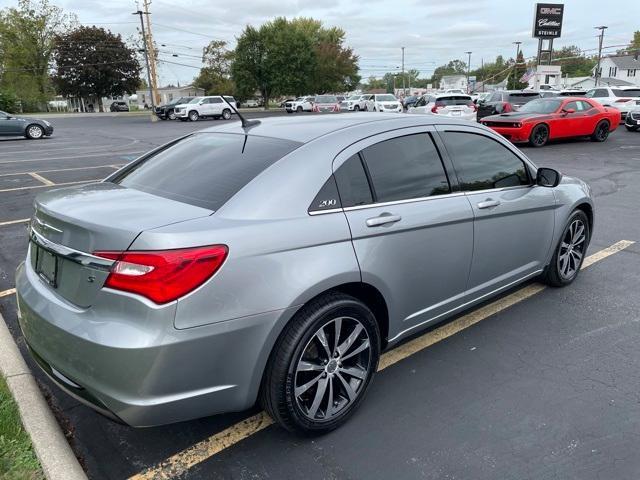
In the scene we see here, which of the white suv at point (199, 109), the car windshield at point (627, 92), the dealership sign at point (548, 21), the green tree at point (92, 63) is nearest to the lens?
the car windshield at point (627, 92)

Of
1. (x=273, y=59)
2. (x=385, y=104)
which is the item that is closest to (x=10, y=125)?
(x=385, y=104)

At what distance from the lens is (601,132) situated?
58.5 ft

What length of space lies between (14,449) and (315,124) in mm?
2392

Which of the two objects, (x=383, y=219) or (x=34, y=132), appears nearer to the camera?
(x=383, y=219)

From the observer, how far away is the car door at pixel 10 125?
828 inches

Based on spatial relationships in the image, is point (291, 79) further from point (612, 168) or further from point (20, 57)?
point (612, 168)

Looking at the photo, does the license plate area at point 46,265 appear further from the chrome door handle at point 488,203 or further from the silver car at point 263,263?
the chrome door handle at point 488,203

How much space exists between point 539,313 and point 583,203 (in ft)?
3.88

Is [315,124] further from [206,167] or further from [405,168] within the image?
[206,167]

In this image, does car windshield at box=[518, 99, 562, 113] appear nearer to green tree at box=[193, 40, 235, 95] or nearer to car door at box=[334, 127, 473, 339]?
car door at box=[334, 127, 473, 339]

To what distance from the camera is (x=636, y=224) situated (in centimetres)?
689

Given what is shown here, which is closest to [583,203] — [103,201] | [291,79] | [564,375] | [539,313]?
[539,313]

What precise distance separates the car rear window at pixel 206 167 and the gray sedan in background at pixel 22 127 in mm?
21485

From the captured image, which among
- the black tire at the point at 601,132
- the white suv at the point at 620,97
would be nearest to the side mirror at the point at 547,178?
the black tire at the point at 601,132
